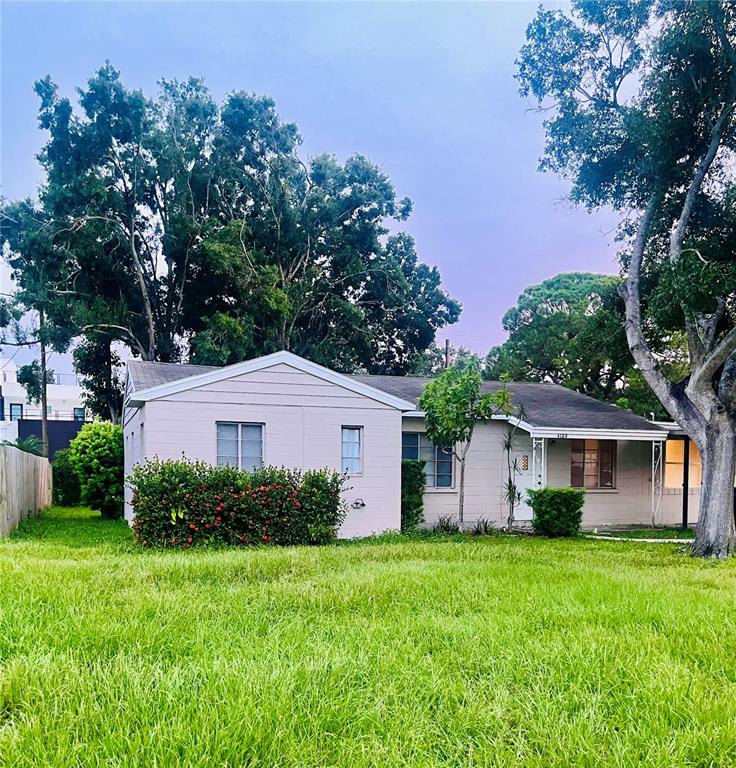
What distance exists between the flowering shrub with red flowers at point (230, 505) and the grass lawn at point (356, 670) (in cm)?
284

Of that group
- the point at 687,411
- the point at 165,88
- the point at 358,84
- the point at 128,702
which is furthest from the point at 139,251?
the point at 128,702

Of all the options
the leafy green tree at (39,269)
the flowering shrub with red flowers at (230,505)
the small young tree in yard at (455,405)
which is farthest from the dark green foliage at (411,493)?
the leafy green tree at (39,269)

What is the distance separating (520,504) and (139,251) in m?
20.2

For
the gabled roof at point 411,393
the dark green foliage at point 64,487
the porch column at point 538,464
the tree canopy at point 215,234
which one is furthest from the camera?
the tree canopy at point 215,234

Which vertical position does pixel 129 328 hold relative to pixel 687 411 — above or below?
above

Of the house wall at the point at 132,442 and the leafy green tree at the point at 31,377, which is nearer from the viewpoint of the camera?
the house wall at the point at 132,442

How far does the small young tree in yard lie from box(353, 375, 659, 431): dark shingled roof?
70.8 inches

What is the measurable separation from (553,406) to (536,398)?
83 centimetres

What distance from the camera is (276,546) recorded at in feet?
31.3

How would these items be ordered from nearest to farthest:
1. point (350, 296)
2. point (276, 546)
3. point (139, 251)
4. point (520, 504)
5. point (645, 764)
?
1. point (645, 764)
2. point (276, 546)
3. point (520, 504)
4. point (139, 251)
5. point (350, 296)

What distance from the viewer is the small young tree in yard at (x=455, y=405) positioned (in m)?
11.7

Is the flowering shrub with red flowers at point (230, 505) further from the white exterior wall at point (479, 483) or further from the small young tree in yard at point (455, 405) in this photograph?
the white exterior wall at point (479, 483)

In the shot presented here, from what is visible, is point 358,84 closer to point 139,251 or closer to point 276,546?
point 139,251

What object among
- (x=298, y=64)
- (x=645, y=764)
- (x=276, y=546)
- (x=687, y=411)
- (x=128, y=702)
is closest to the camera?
(x=645, y=764)
